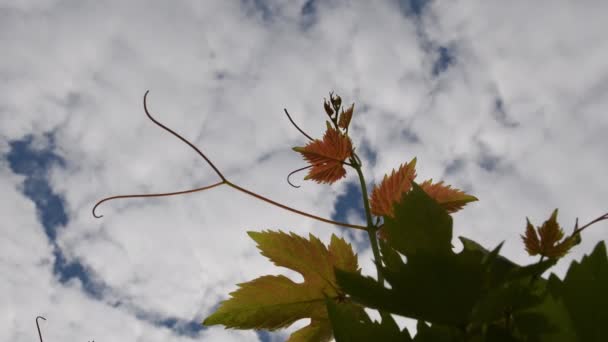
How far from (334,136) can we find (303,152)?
0.16 feet

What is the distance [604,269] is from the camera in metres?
0.37

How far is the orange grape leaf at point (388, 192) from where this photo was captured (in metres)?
0.56

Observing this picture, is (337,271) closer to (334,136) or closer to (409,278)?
(409,278)

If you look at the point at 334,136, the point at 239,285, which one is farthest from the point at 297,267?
the point at 334,136

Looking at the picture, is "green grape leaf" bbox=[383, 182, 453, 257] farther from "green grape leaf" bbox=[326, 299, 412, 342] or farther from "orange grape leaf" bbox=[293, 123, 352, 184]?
"orange grape leaf" bbox=[293, 123, 352, 184]

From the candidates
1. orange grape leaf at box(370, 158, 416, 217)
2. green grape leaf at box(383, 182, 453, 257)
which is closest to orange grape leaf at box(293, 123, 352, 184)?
orange grape leaf at box(370, 158, 416, 217)

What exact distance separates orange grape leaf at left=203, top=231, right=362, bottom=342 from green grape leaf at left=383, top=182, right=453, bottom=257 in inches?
6.8

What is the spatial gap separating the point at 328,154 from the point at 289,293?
0.62 ft

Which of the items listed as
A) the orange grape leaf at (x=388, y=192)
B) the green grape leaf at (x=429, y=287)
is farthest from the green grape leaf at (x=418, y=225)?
the orange grape leaf at (x=388, y=192)

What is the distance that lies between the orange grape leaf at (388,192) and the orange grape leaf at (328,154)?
8 centimetres

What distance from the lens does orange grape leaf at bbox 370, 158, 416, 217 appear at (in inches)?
22.0

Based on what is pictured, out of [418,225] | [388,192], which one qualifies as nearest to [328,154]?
[388,192]

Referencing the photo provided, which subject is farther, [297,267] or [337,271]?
[297,267]

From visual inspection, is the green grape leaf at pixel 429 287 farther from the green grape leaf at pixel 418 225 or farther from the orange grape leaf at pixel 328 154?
the orange grape leaf at pixel 328 154
